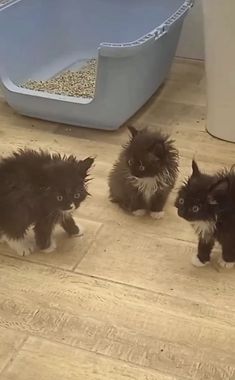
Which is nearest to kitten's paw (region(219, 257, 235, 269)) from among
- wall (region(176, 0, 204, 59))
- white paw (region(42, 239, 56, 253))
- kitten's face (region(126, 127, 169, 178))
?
kitten's face (region(126, 127, 169, 178))

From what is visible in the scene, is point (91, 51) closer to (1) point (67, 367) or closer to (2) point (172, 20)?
(2) point (172, 20)

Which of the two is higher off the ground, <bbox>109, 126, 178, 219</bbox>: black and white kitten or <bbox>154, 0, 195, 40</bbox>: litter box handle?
<bbox>154, 0, 195, 40</bbox>: litter box handle

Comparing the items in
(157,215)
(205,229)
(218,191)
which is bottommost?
(157,215)

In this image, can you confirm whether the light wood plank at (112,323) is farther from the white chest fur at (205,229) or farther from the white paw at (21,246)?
the white chest fur at (205,229)

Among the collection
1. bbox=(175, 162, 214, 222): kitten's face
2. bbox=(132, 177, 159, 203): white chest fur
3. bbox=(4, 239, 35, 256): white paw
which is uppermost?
bbox=(175, 162, 214, 222): kitten's face

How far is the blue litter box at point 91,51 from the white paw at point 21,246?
560 millimetres

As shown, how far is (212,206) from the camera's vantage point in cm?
131

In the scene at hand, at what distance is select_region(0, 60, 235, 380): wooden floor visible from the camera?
1.20 m

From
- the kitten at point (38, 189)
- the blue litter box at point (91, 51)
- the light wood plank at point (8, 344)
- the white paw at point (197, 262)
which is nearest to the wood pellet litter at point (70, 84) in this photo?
the blue litter box at point (91, 51)

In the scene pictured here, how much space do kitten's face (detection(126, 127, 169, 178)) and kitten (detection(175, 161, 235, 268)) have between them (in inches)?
5.4

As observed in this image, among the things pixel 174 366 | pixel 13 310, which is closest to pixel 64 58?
pixel 13 310

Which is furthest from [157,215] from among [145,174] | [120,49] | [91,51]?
[91,51]

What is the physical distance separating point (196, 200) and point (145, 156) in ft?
0.64

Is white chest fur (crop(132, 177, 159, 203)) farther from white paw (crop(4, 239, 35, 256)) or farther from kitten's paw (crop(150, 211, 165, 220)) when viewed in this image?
white paw (crop(4, 239, 35, 256))
